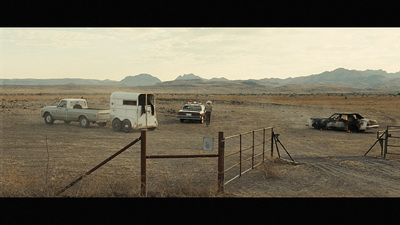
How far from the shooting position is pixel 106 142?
14.8 meters

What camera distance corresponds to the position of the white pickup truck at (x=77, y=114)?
19.3 m

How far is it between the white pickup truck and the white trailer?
3.95 feet

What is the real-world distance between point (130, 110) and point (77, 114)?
4.38 meters

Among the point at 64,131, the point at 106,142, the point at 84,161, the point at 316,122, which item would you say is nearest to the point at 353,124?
the point at 316,122

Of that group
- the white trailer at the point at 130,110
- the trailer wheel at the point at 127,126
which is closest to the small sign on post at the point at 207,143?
the white trailer at the point at 130,110

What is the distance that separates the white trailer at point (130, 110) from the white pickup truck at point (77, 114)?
1205 millimetres

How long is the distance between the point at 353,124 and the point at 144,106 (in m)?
13.1

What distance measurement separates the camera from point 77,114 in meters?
19.9

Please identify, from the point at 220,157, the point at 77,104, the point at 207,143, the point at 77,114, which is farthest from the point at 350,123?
the point at 77,104

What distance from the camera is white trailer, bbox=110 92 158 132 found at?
17781mm

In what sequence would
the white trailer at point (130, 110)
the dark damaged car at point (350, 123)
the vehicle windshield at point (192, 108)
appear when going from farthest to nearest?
1. the vehicle windshield at point (192, 108)
2. the dark damaged car at point (350, 123)
3. the white trailer at point (130, 110)

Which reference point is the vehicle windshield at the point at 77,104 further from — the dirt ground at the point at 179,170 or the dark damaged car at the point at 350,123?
the dark damaged car at the point at 350,123

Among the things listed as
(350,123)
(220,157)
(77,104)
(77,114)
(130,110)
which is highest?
(77,104)

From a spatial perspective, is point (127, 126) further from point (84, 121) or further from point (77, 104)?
point (77, 104)
